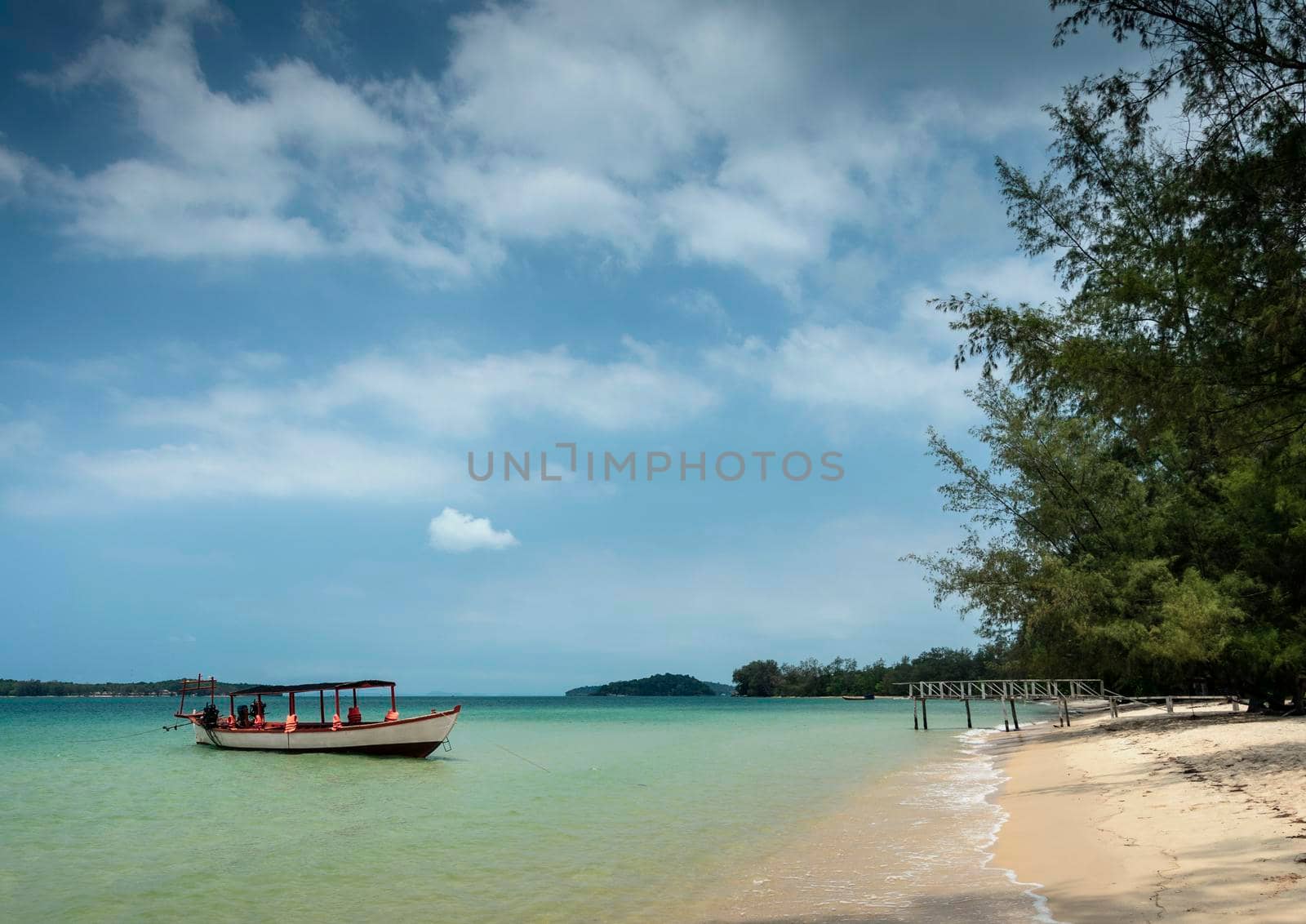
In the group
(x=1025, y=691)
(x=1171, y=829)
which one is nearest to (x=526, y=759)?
(x=1025, y=691)

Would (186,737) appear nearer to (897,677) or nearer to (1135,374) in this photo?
(1135,374)

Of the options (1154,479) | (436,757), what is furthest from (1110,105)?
(436,757)

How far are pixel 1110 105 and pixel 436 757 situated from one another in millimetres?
29030

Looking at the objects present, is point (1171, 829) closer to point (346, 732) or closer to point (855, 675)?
point (346, 732)

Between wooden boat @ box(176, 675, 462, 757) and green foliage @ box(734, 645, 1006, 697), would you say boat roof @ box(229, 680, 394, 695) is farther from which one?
green foliage @ box(734, 645, 1006, 697)

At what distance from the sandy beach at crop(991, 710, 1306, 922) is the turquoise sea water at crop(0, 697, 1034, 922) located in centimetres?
253

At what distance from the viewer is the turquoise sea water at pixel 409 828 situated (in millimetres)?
10531

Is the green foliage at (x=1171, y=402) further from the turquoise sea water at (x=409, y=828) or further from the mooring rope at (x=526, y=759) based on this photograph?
the mooring rope at (x=526, y=759)

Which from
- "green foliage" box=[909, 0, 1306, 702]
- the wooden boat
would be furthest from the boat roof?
"green foliage" box=[909, 0, 1306, 702]

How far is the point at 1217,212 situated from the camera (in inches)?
382

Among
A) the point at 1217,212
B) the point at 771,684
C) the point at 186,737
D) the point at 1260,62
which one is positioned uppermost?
the point at 1260,62

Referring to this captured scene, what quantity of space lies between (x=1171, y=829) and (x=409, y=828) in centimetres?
1228

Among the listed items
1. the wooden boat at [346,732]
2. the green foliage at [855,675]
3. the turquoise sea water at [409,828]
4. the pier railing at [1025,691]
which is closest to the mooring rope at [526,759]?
the turquoise sea water at [409,828]

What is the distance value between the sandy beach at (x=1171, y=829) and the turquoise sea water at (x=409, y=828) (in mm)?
2533
